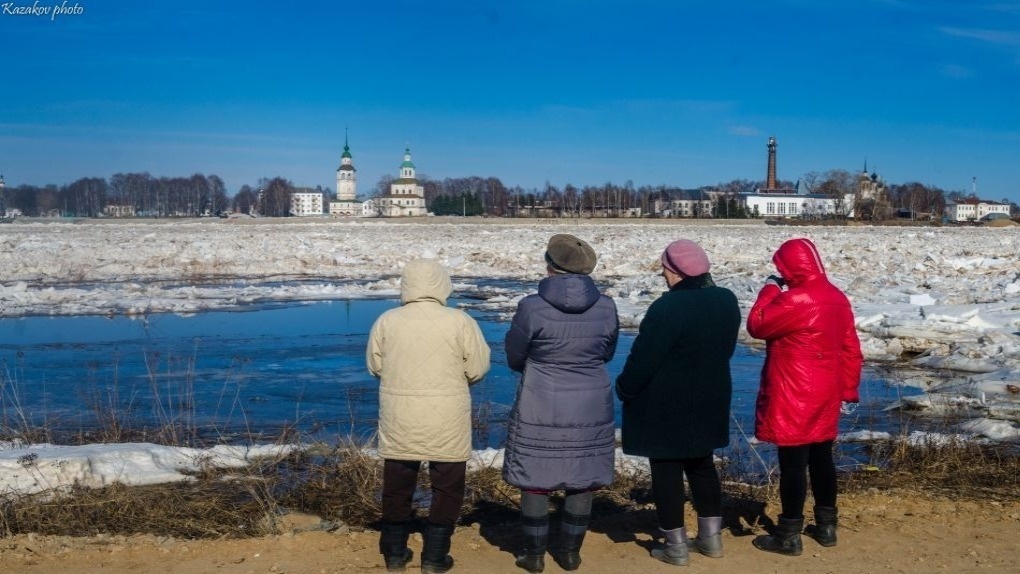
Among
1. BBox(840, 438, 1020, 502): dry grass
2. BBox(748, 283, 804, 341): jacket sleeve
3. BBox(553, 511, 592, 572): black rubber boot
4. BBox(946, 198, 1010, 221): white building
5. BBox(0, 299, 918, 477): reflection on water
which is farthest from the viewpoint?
BBox(946, 198, 1010, 221): white building

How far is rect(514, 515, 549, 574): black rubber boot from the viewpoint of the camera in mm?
4457

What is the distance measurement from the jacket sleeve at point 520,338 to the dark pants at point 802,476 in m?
1.46

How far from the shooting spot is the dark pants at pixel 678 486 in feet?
15.0

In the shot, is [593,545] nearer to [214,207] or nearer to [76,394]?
[76,394]

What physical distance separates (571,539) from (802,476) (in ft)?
3.99

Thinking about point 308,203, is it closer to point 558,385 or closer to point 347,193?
point 347,193

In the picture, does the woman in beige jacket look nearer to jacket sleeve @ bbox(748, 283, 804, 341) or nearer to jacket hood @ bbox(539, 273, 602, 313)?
jacket hood @ bbox(539, 273, 602, 313)

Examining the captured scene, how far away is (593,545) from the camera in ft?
16.3

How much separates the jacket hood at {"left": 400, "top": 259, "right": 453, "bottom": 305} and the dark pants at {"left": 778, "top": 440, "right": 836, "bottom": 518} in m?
1.91

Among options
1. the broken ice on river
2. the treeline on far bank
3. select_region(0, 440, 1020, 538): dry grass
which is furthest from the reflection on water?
the treeline on far bank

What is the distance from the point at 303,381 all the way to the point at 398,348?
6224 millimetres

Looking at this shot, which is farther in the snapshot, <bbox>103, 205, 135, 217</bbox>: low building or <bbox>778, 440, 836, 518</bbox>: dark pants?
<bbox>103, 205, 135, 217</bbox>: low building

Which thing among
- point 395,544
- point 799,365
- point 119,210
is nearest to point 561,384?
point 395,544

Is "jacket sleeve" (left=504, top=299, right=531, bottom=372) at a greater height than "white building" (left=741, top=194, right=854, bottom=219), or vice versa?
"white building" (left=741, top=194, right=854, bottom=219)
